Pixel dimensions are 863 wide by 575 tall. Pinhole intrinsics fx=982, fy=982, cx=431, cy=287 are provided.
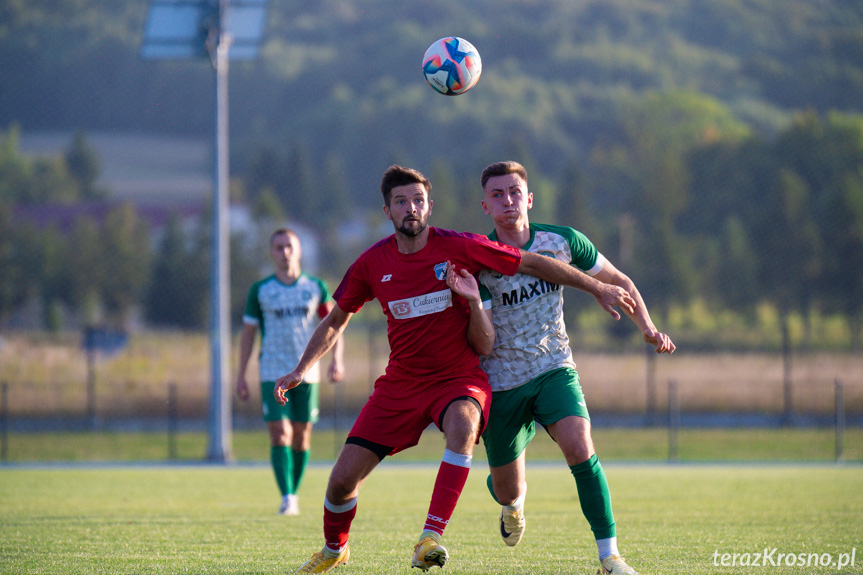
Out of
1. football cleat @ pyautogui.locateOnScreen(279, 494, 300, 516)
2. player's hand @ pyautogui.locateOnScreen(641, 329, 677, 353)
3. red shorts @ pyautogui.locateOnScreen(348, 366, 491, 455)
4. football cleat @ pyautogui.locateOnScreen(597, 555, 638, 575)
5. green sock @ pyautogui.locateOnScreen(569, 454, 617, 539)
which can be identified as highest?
player's hand @ pyautogui.locateOnScreen(641, 329, 677, 353)

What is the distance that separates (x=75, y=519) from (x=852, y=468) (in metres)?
10.6

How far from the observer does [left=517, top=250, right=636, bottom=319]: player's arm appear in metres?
5.29


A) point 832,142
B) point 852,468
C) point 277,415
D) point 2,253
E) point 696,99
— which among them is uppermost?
point 696,99

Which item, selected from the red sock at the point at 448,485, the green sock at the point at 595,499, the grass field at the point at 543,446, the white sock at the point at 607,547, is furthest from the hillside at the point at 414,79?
the red sock at the point at 448,485

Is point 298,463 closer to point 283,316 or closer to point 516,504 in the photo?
point 283,316

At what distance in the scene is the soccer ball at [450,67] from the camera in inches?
258

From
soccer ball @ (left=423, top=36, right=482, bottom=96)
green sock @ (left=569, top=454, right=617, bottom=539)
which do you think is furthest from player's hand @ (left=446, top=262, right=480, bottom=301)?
soccer ball @ (left=423, top=36, right=482, bottom=96)

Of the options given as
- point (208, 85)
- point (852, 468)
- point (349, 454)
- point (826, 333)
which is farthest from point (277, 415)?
point (208, 85)

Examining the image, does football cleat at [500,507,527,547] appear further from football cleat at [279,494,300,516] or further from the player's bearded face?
football cleat at [279,494,300,516]

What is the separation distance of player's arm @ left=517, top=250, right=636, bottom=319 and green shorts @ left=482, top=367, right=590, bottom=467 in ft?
1.56

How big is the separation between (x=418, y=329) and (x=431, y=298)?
18cm

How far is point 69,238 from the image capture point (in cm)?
5812

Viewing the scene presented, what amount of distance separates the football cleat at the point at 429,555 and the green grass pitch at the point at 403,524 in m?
0.73

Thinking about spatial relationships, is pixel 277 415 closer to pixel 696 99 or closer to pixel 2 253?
pixel 2 253
